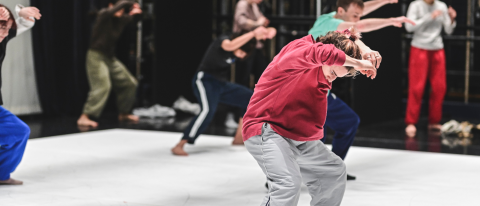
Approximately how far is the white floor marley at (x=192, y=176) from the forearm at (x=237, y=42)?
0.87 metres

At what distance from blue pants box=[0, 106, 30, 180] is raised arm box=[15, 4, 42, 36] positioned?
558 millimetres

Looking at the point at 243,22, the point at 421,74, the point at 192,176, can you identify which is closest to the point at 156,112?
the point at 243,22

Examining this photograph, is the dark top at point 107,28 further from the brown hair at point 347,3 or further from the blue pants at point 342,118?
the blue pants at point 342,118

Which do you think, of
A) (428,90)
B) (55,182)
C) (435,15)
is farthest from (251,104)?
(428,90)

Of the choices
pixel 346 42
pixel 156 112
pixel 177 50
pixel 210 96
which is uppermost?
pixel 346 42

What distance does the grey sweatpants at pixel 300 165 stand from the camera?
7.54ft

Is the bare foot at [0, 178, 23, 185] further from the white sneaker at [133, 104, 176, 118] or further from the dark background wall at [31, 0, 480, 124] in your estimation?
the white sneaker at [133, 104, 176, 118]

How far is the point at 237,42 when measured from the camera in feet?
14.1

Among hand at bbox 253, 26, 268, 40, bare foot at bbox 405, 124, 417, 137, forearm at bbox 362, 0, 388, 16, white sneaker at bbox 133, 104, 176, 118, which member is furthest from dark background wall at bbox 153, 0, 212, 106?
forearm at bbox 362, 0, 388, 16

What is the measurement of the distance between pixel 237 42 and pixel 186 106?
11.3 ft

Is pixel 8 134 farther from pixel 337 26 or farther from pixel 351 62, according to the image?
pixel 351 62

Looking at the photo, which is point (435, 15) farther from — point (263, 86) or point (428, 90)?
point (263, 86)

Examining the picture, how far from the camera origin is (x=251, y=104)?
2457mm

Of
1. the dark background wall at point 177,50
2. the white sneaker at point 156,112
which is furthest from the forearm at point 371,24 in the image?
the white sneaker at point 156,112
